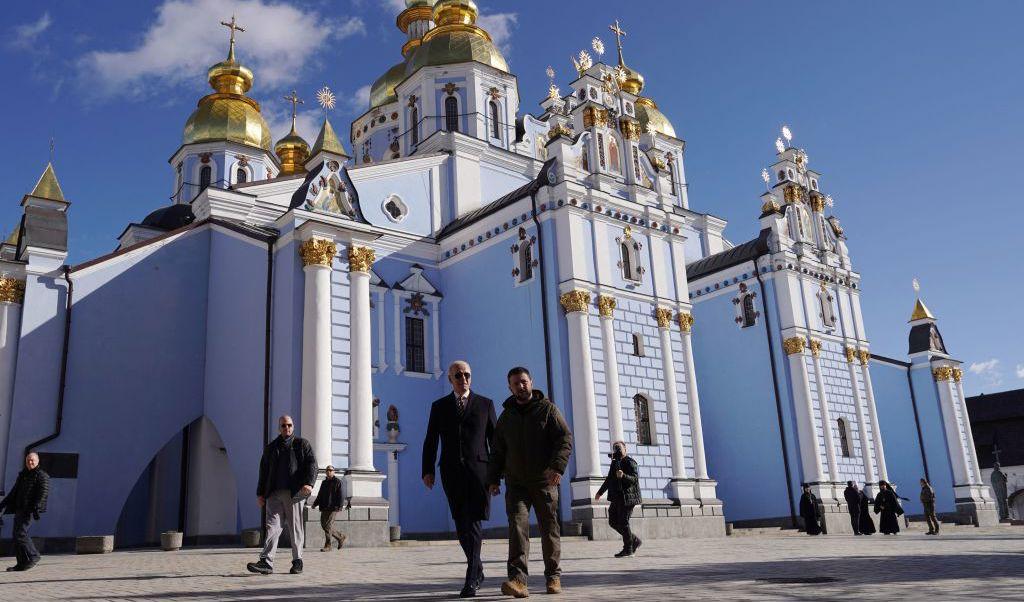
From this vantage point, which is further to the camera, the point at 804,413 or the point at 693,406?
the point at 804,413

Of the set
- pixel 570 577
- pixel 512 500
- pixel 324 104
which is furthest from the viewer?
pixel 324 104

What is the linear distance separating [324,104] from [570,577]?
26.4m

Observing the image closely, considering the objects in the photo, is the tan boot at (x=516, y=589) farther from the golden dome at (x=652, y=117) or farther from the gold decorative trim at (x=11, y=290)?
the golden dome at (x=652, y=117)

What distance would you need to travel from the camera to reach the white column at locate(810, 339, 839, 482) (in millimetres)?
25906

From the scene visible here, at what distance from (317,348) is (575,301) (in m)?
6.39

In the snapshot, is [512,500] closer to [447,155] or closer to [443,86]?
[447,155]

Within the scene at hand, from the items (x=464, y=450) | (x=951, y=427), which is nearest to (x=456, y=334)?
(x=464, y=450)

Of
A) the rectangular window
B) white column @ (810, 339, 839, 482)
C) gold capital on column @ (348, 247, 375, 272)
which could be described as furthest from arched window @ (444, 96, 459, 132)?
white column @ (810, 339, 839, 482)

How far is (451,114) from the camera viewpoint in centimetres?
2878

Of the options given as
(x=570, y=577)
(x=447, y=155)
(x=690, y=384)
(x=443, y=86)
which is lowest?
(x=570, y=577)

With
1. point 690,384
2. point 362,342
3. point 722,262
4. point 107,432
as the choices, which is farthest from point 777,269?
point 107,432

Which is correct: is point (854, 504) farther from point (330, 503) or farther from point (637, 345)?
point (330, 503)

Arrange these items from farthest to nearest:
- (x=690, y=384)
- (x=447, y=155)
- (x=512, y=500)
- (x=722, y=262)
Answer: (x=722, y=262) < (x=447, y=155) < (x=690, y=384) < (x=512, y=500)

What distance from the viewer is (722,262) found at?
29000 millimetres
